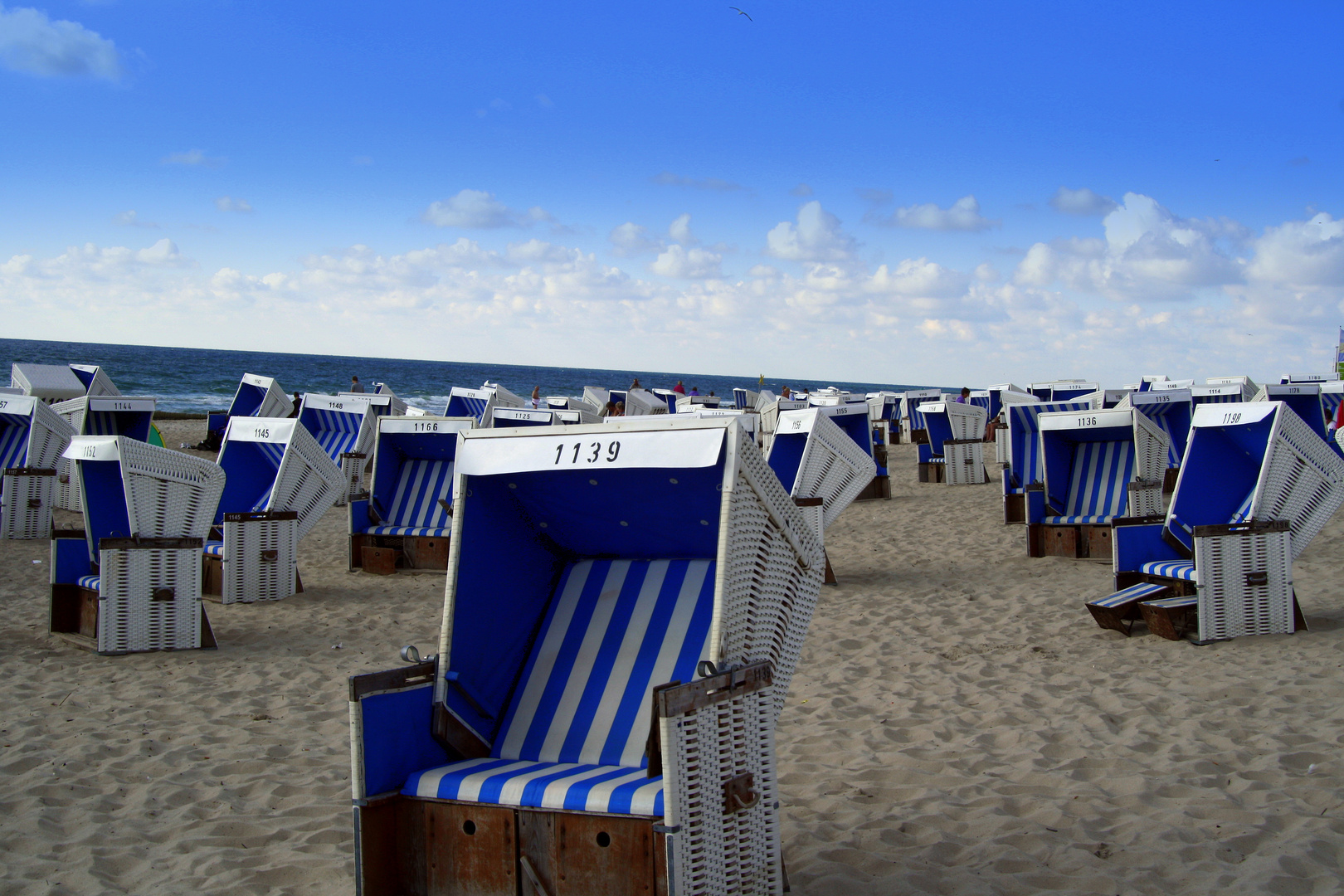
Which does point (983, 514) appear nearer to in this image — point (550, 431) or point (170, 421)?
point (550, 431)

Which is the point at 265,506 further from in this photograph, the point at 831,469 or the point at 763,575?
the point at 763,575

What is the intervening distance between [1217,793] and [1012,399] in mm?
10347

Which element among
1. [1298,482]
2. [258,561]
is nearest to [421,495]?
[258,561]

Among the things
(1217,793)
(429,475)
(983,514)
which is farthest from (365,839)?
(983,514)

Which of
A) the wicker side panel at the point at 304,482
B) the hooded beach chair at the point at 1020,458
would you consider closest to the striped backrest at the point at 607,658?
the wicker side panel at the point at 304,482

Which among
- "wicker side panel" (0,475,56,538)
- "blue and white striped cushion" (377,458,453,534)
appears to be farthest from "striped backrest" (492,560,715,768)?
"wicker side panel" (0,475,56,538)

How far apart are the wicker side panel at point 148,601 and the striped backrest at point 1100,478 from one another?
25.0 feet

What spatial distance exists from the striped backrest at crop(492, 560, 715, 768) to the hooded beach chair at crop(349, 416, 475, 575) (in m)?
5.60

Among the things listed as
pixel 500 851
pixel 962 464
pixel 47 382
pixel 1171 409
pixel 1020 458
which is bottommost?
pixel 500 851

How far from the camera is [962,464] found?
52.1 ft

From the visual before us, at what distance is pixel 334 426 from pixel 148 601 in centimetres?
750

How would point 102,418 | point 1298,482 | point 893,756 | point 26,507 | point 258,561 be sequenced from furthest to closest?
1. point 102,418
2. point 26,507
3. point 258,561
4. point 1298,482
5. point 893,756

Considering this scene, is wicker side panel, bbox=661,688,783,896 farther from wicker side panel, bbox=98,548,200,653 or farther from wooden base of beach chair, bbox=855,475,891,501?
wooden base of beach chair, bbox=855,475,891,501

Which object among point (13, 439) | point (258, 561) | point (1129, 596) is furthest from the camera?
point (13, 439)
